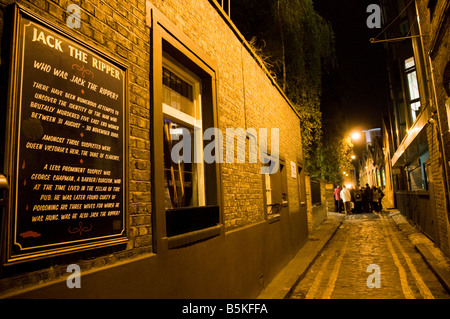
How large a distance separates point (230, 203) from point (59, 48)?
3.55 metres

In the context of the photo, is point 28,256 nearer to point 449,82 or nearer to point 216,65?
point 216,65

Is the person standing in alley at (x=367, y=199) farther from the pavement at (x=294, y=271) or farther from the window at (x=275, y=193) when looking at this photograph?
the window at (x=275, y=193)

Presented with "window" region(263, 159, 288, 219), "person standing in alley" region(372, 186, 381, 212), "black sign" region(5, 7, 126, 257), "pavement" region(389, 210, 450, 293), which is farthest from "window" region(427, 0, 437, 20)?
"person standing in alley" region(372, 186, 381, 212)

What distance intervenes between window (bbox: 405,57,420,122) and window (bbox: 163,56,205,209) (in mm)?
14213

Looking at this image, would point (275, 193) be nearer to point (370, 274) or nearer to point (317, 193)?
point (370, 274)

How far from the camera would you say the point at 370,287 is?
6.41m

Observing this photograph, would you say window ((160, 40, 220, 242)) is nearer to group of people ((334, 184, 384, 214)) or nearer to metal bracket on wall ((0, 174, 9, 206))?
metal bracket on wall ((0, 174, 9, 206))

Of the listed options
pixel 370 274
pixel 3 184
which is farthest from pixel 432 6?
pixel 3 184

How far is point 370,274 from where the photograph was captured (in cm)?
739

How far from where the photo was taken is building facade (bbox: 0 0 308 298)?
194 centimetres

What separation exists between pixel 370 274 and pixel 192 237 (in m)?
5.47

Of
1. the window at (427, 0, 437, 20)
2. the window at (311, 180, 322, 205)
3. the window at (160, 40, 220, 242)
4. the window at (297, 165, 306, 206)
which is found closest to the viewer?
the window at (160, 40, 220, 242)

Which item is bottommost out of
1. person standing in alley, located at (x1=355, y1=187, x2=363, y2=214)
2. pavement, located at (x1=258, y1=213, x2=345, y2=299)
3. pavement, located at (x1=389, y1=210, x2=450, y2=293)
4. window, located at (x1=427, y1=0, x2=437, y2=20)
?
pavement, located at (x1=258, y1=213, x2=345, y2=299)

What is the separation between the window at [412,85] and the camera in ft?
50.7
